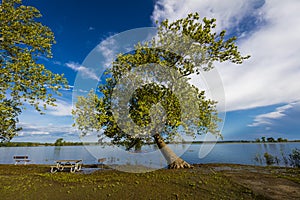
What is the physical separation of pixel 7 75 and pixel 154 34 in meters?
13.9

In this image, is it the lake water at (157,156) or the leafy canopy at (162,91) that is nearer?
the leafy canopy at (162,91)

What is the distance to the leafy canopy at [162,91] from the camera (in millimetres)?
15430

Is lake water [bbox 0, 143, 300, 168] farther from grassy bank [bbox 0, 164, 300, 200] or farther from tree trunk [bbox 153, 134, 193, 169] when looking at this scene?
grassy bank [bbox 0, 164, 300, 200]

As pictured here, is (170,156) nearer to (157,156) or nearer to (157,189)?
(157,189)

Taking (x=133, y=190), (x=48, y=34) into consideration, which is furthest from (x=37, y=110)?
(x=133, y=190)

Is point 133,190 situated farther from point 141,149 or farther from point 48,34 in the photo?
point 48,34

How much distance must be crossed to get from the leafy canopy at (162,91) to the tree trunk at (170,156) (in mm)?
1402

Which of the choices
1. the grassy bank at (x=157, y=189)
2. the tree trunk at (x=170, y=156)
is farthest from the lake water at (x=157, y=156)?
the grassy bank at (x=157, y=189)

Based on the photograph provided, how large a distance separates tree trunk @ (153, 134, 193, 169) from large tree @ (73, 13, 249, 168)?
0.07m

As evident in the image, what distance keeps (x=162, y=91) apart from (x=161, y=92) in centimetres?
21

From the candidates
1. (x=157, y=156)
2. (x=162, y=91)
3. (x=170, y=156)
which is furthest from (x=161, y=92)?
(x=157, y=156)

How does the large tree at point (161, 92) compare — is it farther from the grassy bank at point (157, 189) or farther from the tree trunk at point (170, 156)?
the grassy bank at point (157, 189)

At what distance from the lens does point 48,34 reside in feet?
54.4

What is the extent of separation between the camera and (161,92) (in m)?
16.6
